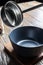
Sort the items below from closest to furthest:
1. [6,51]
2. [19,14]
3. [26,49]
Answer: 1. [26,49]
2. [6,51]
3. [19,14]

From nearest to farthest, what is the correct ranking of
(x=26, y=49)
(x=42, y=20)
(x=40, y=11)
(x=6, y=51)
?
(x=26, y=49) → (x=6, y=51) → (x=42, y=20) → (x=40, y=11)

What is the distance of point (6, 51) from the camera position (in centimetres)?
81

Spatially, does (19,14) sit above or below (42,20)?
above

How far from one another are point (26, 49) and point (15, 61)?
0.09 metres

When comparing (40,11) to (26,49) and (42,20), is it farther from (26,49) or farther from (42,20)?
(26,49)

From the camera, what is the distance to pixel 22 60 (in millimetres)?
726

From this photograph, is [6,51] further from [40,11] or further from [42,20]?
[40,11]

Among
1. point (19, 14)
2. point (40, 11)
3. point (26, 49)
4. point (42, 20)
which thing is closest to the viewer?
→ point (26, 49)

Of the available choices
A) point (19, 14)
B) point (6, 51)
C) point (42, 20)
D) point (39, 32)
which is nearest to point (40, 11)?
point (42, 20)

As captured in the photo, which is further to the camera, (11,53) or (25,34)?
(25,34)

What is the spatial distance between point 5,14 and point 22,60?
0.92 ft

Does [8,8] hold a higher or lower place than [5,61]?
higher

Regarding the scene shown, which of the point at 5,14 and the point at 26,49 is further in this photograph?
the point at 5,14

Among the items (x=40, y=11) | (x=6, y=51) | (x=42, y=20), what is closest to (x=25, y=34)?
(x=6, y=51)
